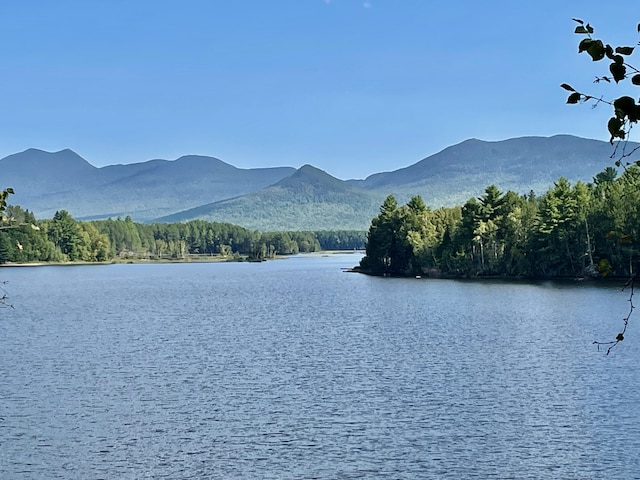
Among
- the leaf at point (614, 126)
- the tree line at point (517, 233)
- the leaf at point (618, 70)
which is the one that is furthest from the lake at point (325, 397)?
the tree line at point (517, 233)

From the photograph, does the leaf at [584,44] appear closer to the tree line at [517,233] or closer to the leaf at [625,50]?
the leaf at [625,50]

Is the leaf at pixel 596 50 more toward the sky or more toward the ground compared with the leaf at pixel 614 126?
more toward the sky

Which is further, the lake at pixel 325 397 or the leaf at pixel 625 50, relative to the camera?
the lake at pixel 325 397

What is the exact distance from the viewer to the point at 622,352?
4031 cm

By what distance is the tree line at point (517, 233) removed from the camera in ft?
297

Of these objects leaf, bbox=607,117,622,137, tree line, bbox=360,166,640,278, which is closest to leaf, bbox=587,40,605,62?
leaf, bbox=607,117,622,137

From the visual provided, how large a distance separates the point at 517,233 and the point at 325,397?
2956 inches

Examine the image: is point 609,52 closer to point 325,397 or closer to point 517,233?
point 325,397

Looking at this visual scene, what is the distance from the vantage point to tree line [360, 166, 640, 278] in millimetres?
90562

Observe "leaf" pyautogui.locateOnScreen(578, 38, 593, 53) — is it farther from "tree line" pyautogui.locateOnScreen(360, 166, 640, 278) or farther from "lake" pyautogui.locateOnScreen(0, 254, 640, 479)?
"tree line" pyautogui.locateOnScreen(360, 166, 640, 278)

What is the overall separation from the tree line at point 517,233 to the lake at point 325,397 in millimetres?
29044

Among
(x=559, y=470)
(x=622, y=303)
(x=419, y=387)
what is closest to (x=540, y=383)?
(x=419, y=387)

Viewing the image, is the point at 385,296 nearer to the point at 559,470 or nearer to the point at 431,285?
the point at 431,285

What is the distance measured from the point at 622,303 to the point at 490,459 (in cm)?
4799
